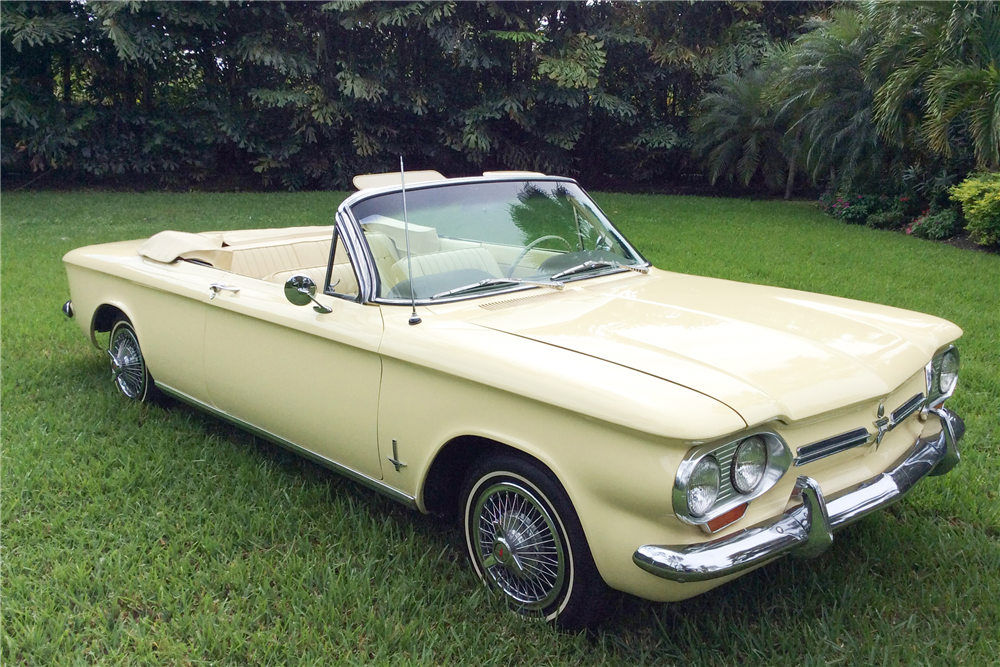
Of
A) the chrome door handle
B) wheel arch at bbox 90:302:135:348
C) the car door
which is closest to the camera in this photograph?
the car door

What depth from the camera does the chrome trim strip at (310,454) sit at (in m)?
2.88

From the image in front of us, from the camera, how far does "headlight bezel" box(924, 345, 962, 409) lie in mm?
2889

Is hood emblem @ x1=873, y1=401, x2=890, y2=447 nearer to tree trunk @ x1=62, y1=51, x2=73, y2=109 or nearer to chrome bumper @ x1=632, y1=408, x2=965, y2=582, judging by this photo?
chrome bumper @ x1=632, y1=408, x2=965, y2=582

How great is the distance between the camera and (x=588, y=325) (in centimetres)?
272

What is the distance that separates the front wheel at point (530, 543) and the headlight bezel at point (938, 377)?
4.91 feet

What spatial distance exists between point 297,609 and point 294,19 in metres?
16.2

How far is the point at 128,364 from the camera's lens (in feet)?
14.8

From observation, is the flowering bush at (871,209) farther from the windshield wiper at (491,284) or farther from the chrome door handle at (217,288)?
the chrome door handle at (217,288)

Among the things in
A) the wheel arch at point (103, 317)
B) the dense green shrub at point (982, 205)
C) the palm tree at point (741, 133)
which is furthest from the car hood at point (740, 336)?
the palm tree at point (741, 133)

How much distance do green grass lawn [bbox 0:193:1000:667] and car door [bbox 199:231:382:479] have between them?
1.07 feet

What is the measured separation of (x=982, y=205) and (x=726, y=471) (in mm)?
9641

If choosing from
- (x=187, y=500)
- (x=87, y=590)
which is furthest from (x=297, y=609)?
(x=187, y=500)

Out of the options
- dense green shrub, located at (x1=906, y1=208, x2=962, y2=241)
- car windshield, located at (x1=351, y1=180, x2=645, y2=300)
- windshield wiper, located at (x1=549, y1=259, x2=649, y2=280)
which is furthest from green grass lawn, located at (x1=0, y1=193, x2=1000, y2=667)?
dense green shrub, located at (x1=906, y1=208, x2=962, y2=241)

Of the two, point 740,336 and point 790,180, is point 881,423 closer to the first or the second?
point 740,336
